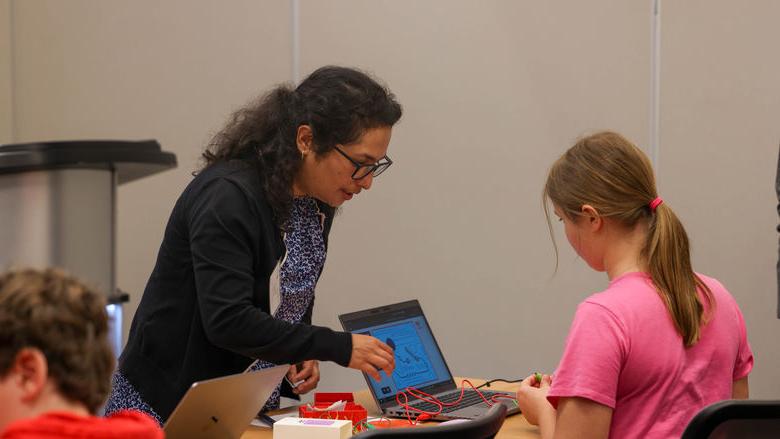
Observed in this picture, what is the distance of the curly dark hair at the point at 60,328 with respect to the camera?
107 centimetres

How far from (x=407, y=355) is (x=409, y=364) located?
27 millimetres

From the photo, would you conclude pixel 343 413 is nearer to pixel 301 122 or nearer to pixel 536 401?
pixel 536 401

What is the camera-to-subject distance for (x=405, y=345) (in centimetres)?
257

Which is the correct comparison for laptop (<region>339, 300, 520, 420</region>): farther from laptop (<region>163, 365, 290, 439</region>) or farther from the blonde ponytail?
the blonde ponytail

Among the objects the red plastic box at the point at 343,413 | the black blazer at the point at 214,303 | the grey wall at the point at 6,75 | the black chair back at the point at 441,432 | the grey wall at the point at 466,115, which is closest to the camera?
the black chair back at the point at 441,432

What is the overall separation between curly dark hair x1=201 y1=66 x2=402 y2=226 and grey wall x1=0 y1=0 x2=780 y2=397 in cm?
168

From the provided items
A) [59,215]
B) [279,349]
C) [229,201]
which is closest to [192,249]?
[229,201]

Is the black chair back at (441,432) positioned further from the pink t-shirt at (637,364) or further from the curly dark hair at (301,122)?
the curly dark hair at (301,122)

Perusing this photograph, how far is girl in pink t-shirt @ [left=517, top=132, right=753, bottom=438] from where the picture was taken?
→ 1.68 meters

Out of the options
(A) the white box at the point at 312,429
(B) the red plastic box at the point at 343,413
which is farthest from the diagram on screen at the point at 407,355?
(A) the white box at the point at 312,429

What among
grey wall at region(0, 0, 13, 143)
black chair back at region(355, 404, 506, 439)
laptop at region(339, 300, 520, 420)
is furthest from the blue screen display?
grey wall at region(0, 0, 13, 143)

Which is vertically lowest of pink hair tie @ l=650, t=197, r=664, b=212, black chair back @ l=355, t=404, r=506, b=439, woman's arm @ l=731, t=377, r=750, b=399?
woman's arm @ l=731, t=377, r=750, b=399

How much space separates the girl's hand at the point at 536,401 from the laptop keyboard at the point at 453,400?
14.5 inches

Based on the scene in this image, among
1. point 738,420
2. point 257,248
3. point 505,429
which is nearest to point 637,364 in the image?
point 738,420
